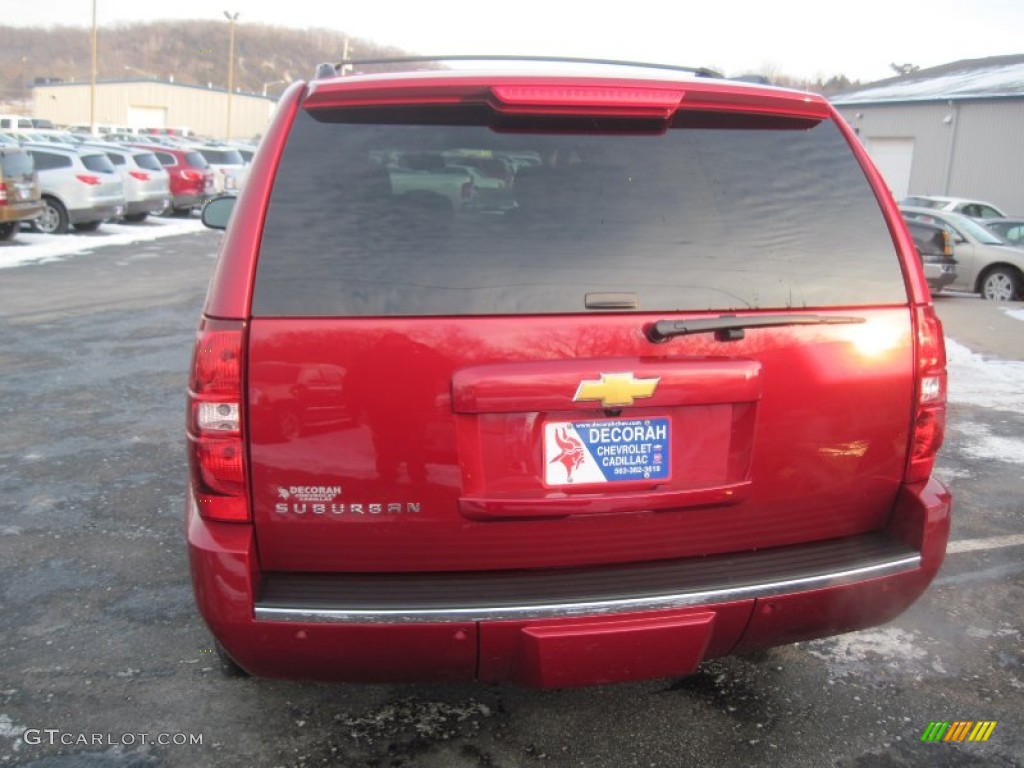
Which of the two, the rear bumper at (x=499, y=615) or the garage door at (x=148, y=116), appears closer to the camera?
the rear bumper at (x=499, y=615)

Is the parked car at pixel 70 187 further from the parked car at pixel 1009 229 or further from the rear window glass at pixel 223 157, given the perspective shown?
the parked car at pixel 1009 229

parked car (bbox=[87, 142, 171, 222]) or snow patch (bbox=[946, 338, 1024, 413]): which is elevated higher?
parked car (bbox=[87, 142, 171, 222])

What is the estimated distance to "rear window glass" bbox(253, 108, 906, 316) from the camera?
7.61ft

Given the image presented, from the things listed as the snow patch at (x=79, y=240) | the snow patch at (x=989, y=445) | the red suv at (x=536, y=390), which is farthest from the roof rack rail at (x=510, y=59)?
the snow patch at (x=79, y=240)

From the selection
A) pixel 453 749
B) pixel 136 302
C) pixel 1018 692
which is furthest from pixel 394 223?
pixel 136 302

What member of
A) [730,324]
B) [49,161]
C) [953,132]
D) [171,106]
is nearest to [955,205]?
[953,132]

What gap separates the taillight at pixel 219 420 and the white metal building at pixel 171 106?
10087cm

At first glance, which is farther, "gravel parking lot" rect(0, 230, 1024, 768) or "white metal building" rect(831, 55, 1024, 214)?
"white metal building" rect(831, 55, 1024, 214)

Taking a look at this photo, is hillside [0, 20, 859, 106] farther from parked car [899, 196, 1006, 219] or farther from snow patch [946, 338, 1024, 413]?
snow patch [946, 338, 1024, 413]

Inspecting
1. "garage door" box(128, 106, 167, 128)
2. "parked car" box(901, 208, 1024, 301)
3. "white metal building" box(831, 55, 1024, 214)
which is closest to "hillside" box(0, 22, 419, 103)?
"garage door" box(128, 106, 167, 128)

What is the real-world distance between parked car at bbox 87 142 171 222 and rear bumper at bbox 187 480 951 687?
21.8 m

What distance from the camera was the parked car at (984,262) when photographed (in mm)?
15570

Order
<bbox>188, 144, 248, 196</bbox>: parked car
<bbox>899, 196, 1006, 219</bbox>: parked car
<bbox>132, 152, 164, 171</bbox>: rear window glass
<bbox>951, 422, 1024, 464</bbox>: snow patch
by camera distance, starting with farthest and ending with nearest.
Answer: <bbox>188, 144, 248, 196</bbox>: parked car < <bbox>132, 152, 164, 171</bbox>: rear window glass < <bbox>899, 196, 1006, 219</bbox>: parked car < <bbox>951, 422, 1024, 464</bbox>: snow patch

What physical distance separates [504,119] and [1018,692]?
259 centimetres
